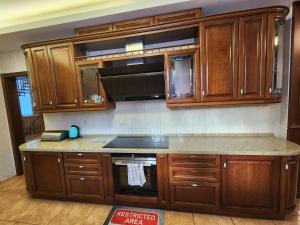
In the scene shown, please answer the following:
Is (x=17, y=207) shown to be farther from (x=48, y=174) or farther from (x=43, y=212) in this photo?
(x=48, y=174)

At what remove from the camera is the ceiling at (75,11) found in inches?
75.6

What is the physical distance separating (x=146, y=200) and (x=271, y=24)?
2.49 meters

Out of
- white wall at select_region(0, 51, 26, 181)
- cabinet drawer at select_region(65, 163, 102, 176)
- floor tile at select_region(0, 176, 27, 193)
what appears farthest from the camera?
white wall at select_region(0, 51, 26, 181)

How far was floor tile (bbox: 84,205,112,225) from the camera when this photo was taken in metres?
1.97

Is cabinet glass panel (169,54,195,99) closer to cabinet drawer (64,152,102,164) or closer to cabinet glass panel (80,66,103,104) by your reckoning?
cabinet glass panel (80,66,103,104)

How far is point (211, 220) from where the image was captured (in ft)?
6.29

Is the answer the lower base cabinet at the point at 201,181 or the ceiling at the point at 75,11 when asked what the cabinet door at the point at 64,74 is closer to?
the ceiling at the point at 75,11

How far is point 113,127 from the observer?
2.71 m

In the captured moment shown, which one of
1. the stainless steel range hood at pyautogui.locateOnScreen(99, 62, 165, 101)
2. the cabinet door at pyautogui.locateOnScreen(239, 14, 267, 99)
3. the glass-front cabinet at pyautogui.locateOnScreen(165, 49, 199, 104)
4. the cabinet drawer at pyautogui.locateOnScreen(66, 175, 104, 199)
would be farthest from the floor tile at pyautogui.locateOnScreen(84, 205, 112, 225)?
the cabinet door at pyautogui.locateOnScreen(239, 14, 267, 99)

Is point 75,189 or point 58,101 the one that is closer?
point 75,189

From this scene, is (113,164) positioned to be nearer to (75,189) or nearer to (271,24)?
(75,189)

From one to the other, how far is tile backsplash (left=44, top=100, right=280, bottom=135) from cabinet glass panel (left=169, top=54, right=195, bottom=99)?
1.23 feet

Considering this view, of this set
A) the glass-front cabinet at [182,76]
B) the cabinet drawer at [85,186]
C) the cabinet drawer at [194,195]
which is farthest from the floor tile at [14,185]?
the glass-front cabinet at [182,76]

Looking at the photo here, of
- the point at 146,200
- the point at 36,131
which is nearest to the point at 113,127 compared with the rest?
the point at 146,200
